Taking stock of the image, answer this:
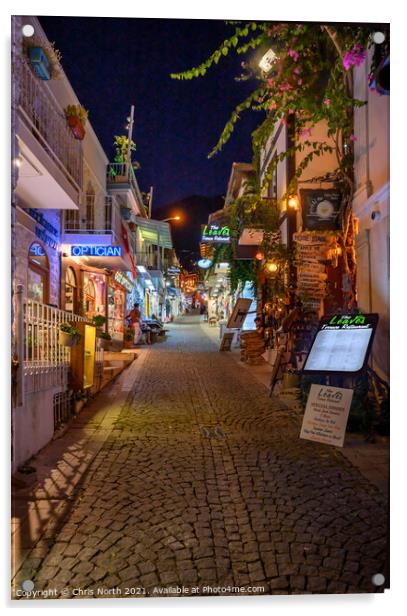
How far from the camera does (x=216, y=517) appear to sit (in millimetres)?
3807

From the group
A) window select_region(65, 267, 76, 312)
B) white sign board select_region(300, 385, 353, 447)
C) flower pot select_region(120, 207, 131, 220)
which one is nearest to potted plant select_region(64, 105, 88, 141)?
window select_region(65, 267, 76, 312)

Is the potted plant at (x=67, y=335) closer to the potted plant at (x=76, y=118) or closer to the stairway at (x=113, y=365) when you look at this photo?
the stairway at (x=113, y=365)

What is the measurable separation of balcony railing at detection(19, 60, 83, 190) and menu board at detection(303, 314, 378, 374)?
539cm

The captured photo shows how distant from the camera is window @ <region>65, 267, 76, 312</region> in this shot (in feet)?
45.0

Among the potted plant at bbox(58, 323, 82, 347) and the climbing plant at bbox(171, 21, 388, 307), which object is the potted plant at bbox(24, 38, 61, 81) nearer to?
Result: the climbing plant at bbox(171, 21, 388, 307)

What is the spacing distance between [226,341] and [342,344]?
483 inches

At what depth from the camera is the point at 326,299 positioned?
9.10 m

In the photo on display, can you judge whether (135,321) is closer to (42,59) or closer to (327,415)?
(42,59)

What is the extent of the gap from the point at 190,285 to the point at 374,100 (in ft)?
161

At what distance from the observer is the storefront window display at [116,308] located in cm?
1945

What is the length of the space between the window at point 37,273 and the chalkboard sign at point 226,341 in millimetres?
8498

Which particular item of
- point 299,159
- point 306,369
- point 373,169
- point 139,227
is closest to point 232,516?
point 306,369

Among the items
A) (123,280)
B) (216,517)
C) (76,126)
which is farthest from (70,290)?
(216,517)

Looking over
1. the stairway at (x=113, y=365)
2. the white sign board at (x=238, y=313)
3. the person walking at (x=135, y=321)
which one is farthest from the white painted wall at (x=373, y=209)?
the person walking at (x=135, y=321)
